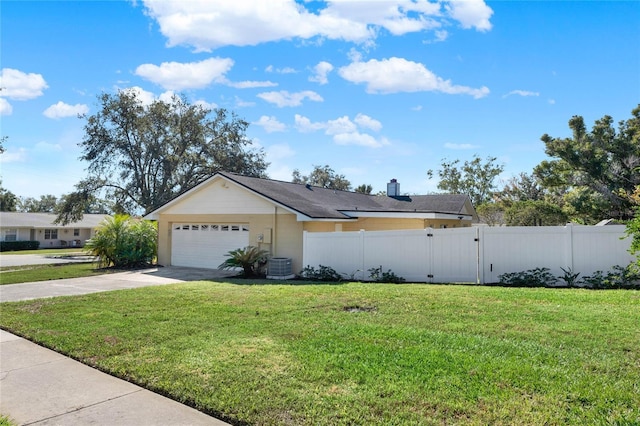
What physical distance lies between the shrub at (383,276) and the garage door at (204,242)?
5841 millimetres

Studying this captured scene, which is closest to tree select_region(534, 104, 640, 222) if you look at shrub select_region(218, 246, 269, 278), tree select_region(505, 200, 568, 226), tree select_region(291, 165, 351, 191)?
tree select_region(505, 200, 568, 226)

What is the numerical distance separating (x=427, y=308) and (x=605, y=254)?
19.1 ft

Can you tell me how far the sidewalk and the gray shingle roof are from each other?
969 centimetres

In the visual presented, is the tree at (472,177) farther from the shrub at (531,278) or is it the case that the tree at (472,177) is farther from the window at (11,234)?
the window at (11,234)

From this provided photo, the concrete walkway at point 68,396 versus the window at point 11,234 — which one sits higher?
the window at point 11,234

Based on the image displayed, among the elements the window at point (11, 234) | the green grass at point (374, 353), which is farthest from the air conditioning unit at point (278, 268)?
the window at point (11, 234)

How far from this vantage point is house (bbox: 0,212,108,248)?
40844 mm

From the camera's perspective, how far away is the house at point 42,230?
134 feet

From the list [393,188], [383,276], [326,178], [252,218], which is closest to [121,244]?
[252,218]

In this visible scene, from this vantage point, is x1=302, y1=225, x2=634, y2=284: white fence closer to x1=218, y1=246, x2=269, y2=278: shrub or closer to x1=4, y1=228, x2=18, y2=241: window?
x1=218, y1=246, x2=269, y2=278: shrub

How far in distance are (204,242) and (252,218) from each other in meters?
3.06

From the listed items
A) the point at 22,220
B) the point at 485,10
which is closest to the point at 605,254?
the point at 485,10

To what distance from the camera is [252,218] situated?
16062 millimetres

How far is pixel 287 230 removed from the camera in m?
15.1
